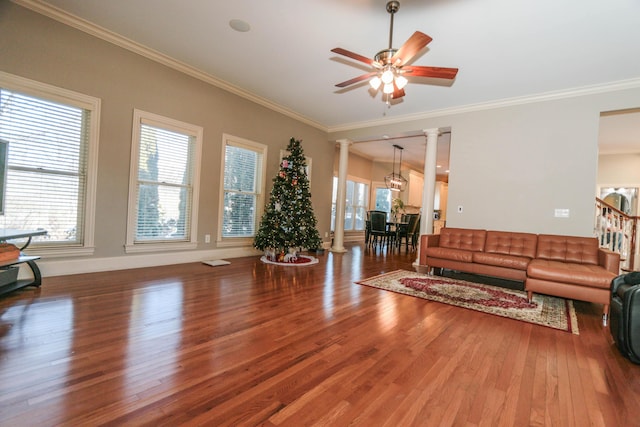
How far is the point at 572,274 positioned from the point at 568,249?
124 centimetres

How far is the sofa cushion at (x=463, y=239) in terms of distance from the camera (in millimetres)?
4777

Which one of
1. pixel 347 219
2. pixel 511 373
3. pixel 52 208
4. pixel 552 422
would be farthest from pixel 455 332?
pixel 347 219

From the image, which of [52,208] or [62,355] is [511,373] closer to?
[62,355]

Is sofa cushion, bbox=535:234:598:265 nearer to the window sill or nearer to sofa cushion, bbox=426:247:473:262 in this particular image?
sofa cushion, bbox=426:247:473:262

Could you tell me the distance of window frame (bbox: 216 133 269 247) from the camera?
16.7ft

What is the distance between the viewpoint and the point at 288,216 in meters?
5.27

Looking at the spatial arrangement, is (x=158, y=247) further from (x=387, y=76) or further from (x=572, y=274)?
(x=572, y=274)

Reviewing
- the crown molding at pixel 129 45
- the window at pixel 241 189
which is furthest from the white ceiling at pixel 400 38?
the window at pixel 241 189

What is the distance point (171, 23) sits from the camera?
3373 mm

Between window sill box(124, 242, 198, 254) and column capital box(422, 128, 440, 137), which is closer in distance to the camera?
window sill box(124, 242, 198, 254)

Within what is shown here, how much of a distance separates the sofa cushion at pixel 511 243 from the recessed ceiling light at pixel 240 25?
4.60m

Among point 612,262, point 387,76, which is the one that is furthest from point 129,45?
point 612,262

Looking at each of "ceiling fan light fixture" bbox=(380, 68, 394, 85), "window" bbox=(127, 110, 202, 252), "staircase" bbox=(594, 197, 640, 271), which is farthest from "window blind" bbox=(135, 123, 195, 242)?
"staircase" bbox=(594, 197, 640, 271)

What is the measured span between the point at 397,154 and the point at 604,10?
6.71 m
